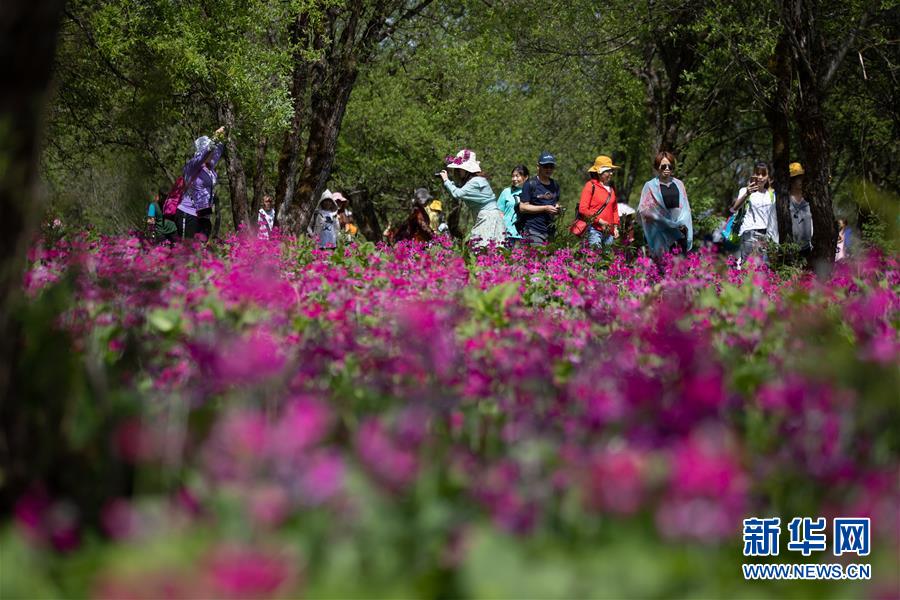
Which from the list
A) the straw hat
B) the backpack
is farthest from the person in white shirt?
the backpack

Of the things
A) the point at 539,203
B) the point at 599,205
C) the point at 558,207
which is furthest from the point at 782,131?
the point at 539,203

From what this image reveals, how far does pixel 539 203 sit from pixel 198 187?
13.8 ft

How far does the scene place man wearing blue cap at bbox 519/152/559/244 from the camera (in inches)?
576

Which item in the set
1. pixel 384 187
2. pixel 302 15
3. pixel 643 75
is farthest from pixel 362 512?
pixel 384 187

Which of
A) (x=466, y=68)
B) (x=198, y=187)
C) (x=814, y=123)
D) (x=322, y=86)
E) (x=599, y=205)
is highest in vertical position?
(x=466, y=68)

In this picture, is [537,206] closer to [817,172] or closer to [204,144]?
[817,172]

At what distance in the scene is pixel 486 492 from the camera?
8.59 ft

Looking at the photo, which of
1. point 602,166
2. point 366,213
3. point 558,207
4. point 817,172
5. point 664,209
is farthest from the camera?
point 366,213

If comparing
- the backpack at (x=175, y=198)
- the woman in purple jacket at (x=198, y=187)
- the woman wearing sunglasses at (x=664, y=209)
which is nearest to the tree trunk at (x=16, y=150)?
the woman wearing sunglasses at (x=664, y=209)

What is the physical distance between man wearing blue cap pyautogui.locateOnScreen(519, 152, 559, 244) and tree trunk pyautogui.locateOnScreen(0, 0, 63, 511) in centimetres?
1183

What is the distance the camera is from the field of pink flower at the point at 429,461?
221cm

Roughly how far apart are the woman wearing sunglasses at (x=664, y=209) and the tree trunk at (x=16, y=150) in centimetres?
1073

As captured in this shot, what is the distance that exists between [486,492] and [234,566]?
91cm

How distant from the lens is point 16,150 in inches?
112
